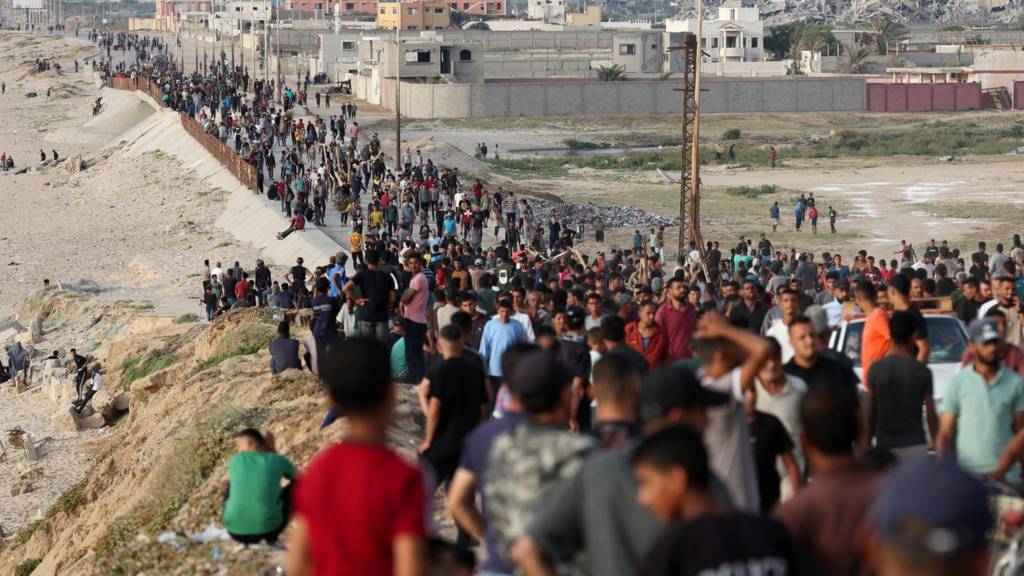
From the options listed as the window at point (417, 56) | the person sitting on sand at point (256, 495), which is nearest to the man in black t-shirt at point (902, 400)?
the person sitting on sand at point (256, 495)

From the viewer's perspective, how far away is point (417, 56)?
8788cm

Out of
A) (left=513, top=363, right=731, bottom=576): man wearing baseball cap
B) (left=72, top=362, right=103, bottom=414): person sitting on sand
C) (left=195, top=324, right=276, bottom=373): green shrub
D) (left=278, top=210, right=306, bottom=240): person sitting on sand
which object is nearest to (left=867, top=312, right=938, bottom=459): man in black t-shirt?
(left=513, top=363, right=731, bottom=576): man wearing baseball cap

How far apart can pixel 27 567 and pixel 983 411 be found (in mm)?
10959

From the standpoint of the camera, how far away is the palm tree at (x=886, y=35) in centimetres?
12475

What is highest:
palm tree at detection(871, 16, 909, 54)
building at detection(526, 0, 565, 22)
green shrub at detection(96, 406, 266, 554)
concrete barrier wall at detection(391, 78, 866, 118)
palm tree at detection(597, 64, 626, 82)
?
building at detection(526, 0, 565, 22)

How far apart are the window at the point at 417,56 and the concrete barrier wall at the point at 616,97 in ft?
4.50

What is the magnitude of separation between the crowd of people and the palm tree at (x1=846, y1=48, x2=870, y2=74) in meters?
102

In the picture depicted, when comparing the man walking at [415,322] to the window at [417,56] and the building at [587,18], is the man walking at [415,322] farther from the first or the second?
the building at [587,18]

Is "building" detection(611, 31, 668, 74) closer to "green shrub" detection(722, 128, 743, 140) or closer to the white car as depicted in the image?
"green shrub" detection(722, 128, 743, 140)

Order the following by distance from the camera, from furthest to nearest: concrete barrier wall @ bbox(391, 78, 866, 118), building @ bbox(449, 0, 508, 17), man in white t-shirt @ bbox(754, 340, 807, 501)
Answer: building @ bbox(449, 0, 508, 17) → concrete barrier wall @ bbox(391, 78, 866, 118) → man in white t-shirt @ bbox(754, 340, 807, 501)

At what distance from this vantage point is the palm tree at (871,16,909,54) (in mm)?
124750

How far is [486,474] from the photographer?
5.46 m

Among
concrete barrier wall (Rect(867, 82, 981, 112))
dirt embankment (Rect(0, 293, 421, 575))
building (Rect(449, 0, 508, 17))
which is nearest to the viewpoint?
dirt embankment (Rect(0, 293, 421, 575))

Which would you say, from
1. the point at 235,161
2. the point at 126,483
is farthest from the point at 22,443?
the point at 235,161
